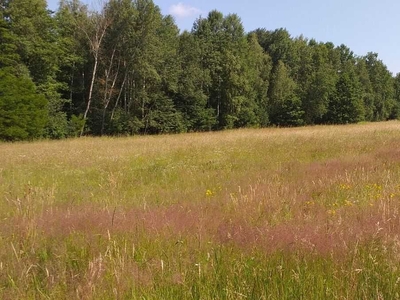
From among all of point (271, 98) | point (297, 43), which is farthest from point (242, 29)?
point (297, 43)

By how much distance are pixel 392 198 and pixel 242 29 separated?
47.9 m

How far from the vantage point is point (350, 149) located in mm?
10922

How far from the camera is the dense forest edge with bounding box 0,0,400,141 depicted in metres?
28.8

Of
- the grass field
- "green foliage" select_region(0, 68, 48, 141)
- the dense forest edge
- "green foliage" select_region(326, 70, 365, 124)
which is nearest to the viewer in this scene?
the grass field

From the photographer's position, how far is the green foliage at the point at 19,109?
76.8 ft

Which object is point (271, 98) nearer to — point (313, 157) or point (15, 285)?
point (313, 157)

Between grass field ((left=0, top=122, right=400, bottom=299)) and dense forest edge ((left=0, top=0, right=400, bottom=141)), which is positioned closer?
grass field ((left=0, top=122, right=400, bottom=299))

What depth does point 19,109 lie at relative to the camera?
2441 centimetres

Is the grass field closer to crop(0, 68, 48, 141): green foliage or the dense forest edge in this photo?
crop(0, 68, 48, 141): green foliage

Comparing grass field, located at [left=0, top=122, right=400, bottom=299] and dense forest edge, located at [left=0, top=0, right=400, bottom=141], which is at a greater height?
dense forest edge, located at [left=0, top=0, right=400, bottom=141]

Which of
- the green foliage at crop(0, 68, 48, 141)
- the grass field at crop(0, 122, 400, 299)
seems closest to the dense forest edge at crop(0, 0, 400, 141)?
the green foliage at crop(0, 68, 48, 141)

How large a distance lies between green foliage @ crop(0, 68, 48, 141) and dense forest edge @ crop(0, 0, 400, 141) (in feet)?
0.23

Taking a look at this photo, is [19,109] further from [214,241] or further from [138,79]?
[214,241]

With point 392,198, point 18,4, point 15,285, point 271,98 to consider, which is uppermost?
point 18,4
